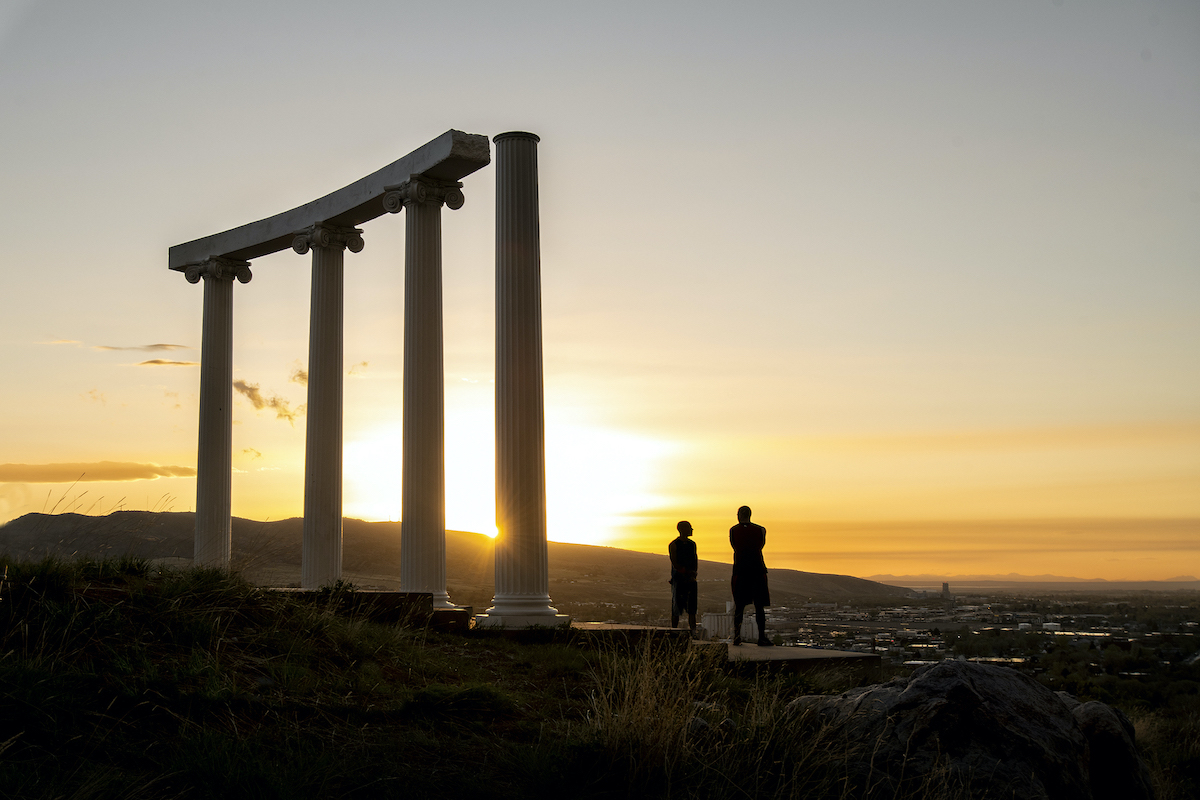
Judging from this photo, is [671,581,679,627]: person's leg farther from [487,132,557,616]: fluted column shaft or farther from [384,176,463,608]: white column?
[384,176,463,608]: white column

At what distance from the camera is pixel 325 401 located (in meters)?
26.0

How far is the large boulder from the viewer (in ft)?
30.6

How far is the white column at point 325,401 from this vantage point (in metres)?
25.8

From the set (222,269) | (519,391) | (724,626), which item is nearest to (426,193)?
(519,391)

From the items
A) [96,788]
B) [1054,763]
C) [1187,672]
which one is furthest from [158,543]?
[1187,672]

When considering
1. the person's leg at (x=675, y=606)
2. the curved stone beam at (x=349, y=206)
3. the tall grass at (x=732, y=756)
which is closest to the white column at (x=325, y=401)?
the curved stone beam at (x=349, y=206)

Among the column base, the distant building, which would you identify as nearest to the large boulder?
the column base

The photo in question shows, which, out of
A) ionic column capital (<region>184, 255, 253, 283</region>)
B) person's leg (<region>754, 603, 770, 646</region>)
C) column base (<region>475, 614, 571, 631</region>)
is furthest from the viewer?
ionic column capital (<region>184, 255, 253, 283</region>)

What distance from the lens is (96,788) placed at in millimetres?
7211

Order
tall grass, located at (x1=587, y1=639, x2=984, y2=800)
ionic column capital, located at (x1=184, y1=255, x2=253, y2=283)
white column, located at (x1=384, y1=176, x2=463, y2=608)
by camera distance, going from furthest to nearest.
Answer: ionic column capital, located at (x1=184, y1=255, x2=253, y2=283)
white column, located at (x1=384, y1=176, x2=463, y2=608)
tall grass, located at (x1=587, y1=639, x2=984, y2=800)

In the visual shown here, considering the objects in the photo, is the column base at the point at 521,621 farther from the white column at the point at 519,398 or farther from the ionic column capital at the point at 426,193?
the ionic column capital at the point at 426,193

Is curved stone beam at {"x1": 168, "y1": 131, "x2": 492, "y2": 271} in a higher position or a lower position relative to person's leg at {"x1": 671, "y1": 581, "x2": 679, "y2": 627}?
higher

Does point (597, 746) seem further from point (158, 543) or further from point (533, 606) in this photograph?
point (533, 606)

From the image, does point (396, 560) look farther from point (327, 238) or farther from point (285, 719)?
point (285, 719)
